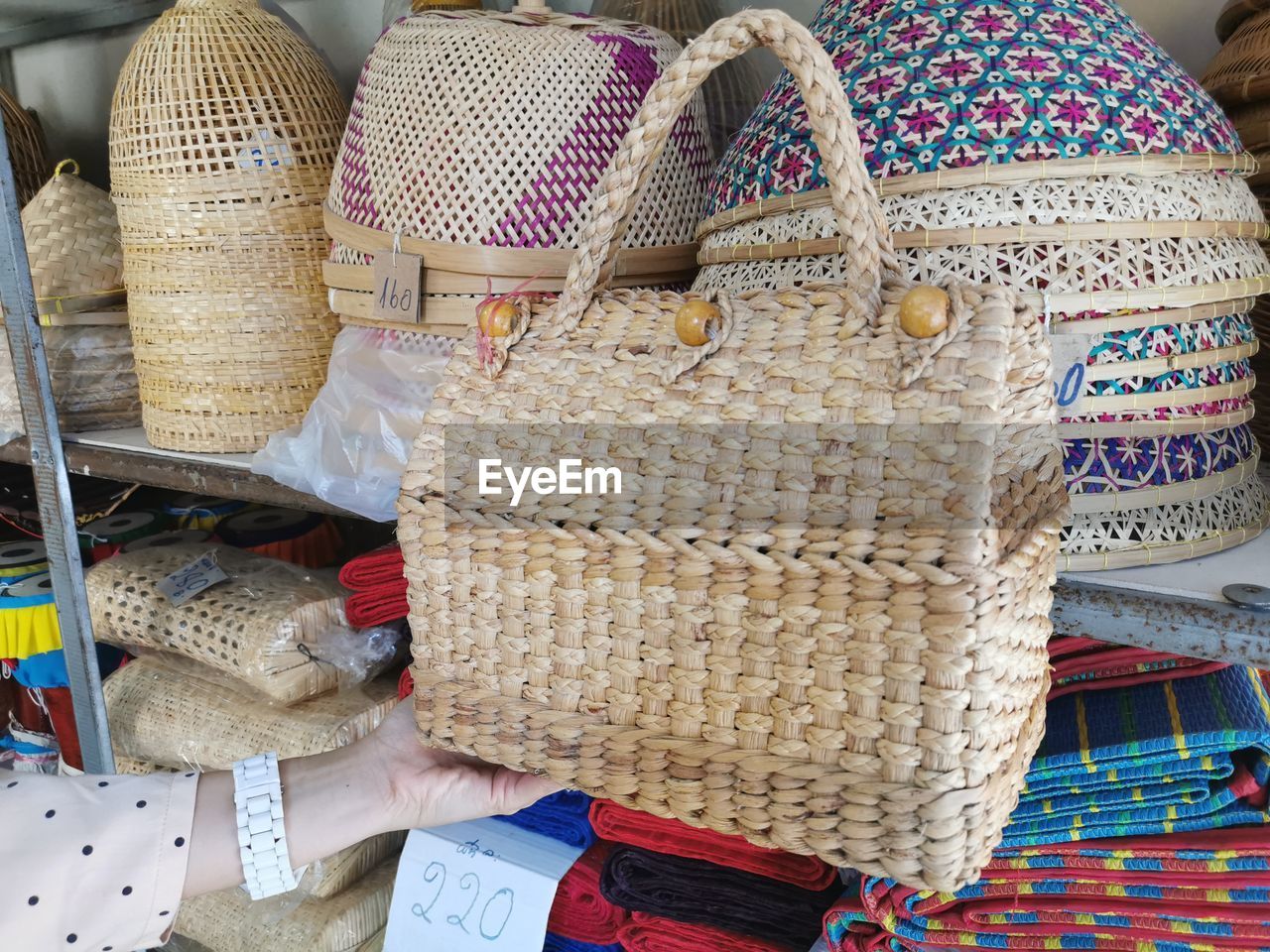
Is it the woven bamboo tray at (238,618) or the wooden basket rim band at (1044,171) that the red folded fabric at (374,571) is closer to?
the woven bamboo tray at (238,618)

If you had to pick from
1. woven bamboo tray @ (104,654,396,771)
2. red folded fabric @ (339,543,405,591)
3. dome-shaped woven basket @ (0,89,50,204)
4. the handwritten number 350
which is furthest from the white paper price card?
dome-shaped woven basket @ (0,89,50,204)

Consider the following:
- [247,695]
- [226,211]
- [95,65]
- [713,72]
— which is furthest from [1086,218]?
[95,65]

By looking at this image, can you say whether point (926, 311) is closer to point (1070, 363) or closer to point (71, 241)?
point (1070, 363)

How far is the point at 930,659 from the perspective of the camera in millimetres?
425

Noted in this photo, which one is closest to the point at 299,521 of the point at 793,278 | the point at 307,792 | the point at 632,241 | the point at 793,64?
the point at 307,792

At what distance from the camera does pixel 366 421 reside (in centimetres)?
79

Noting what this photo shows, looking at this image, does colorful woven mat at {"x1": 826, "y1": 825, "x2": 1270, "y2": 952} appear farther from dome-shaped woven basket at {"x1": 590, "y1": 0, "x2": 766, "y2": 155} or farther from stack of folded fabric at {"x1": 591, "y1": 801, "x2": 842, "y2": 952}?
dome-shaped woven basket at {"x1": 590, "y1": 0, "x2": 766, "y2": 155}

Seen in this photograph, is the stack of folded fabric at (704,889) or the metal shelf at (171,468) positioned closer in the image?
the stack of folded fabric at (704,889)

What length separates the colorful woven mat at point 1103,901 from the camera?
58 cm

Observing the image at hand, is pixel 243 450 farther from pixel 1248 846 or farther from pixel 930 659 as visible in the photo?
pixel 1248 846

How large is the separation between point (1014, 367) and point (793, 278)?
17 centimetres

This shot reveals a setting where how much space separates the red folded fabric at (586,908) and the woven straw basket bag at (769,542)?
383mm

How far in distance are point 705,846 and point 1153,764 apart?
1.18 ft

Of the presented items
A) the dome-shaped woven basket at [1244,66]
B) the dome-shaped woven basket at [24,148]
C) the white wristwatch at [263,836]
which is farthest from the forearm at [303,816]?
the dome-shaped woven basket at [24,148]
